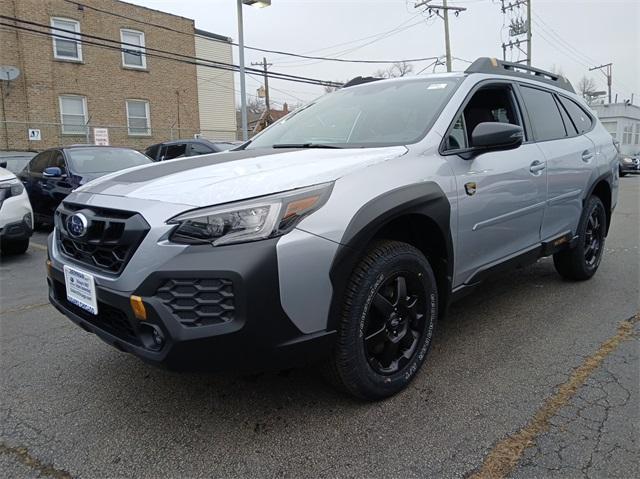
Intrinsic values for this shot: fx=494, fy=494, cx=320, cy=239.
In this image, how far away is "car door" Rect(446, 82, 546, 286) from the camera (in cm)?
288

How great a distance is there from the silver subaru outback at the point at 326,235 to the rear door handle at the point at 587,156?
75cm

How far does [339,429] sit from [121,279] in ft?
3.90

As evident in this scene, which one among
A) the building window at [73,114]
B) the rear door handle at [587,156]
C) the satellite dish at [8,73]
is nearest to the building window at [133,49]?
the building window at [73,114]

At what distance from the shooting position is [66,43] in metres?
19.6

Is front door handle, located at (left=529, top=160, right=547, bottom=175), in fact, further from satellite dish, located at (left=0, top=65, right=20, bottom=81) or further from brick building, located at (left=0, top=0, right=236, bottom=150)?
satellite dish, located at (left=0, top=65, right=20, bottom=81)

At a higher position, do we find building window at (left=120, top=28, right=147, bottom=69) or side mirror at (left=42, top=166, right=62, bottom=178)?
building window at (left=120, top=28, right=147, bottom=69)

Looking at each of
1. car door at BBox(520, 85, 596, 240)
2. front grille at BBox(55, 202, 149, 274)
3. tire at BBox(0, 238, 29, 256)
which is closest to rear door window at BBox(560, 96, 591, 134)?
car door at BBox(520, 85, 596, 240)

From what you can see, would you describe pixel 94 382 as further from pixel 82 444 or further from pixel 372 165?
pixel 372 165

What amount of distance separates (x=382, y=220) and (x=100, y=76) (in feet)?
70.4

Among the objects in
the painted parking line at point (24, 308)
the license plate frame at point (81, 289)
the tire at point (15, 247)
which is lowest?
the painted parking line at point (24, 308)

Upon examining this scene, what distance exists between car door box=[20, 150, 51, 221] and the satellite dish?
12.3m

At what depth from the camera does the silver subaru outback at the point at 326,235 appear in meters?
1.95

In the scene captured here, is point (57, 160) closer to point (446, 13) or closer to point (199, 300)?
point (199, 300)

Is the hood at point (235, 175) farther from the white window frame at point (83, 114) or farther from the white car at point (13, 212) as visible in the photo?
the white window frame at point (83, 114)
